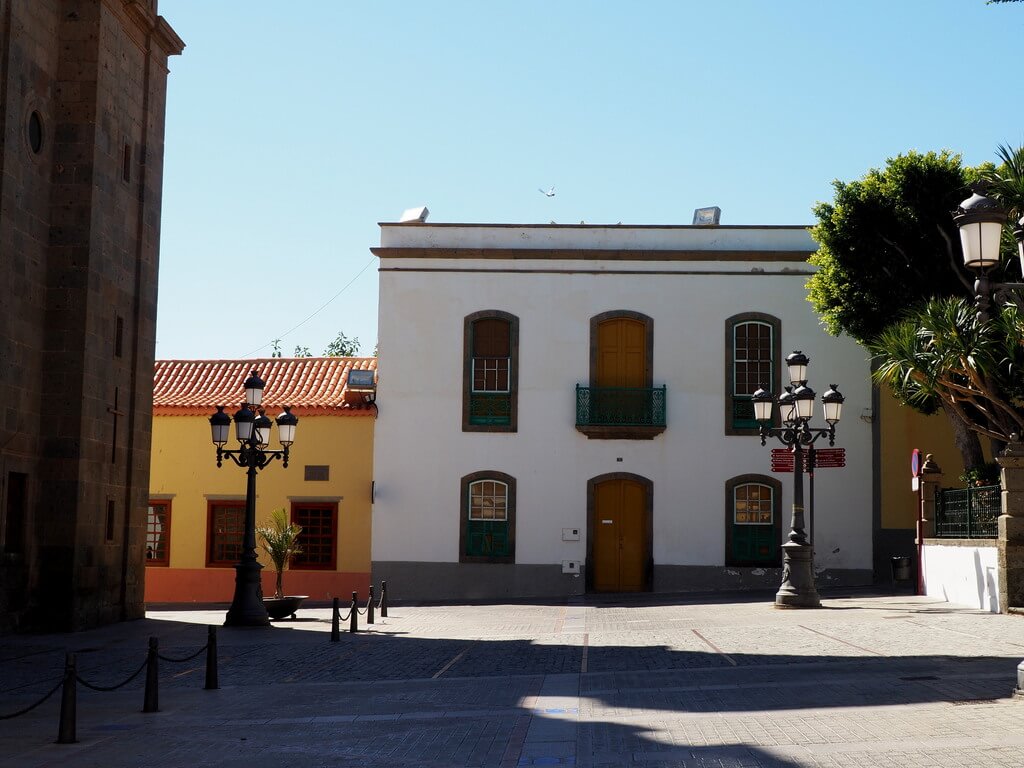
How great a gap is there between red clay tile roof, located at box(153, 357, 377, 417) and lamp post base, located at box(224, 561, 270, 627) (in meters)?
9.67

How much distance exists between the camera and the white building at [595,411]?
28.7 meters

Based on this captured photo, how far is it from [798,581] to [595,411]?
8212mm

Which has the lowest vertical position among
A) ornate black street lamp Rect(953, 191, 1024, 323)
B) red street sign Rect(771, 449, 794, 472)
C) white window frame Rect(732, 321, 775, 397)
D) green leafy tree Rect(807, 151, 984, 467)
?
red street sign Rect(771, 449, 794, 472)

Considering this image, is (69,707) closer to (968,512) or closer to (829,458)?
(968,512)

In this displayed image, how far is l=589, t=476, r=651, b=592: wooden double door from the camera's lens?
28.8 m

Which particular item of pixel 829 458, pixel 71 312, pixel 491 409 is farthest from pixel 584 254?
pixel 71 312

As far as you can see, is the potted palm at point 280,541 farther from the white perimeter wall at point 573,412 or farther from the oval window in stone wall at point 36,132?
the oval window in stone wall at point 36,132

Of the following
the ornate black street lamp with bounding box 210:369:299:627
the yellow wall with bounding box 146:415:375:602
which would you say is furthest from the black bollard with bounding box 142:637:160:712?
the yellow wall with bounding box 146:415:375:602

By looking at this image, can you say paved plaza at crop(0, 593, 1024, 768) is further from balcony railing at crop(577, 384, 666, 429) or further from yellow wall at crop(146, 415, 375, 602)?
yellow wall at crop(146, 415, 375, 602)

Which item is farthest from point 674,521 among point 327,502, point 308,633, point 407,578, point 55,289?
point 55,289

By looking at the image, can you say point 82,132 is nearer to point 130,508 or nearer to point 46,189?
point 46,189

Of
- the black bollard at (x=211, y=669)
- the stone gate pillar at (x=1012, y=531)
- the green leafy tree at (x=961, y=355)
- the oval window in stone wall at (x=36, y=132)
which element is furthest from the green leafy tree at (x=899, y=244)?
the black bollard at (x=211, y=669)

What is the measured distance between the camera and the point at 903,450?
2867 centimetres

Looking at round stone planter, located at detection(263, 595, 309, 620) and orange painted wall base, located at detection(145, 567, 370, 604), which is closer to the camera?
round stone planter, located at detection(263, 595, 309, 620)
